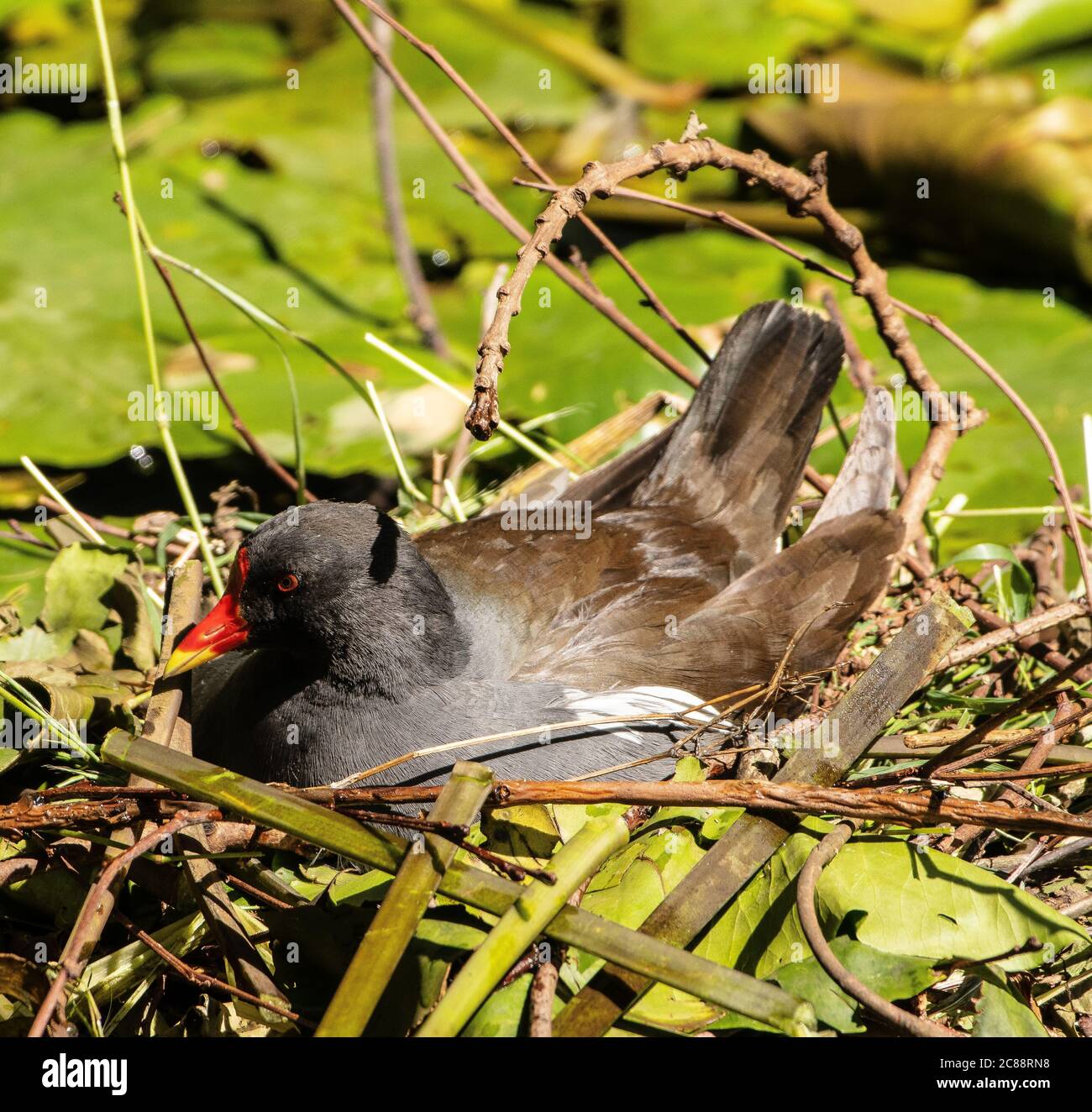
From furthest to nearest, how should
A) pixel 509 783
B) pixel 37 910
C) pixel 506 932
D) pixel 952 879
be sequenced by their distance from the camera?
pixel 37 910 < pixel 952 879 < pixel 509 783 < pixel 506 932

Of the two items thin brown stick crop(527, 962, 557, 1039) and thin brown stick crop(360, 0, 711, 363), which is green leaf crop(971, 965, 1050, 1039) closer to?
thin brown stick crop(527, 962, 557, 1039)

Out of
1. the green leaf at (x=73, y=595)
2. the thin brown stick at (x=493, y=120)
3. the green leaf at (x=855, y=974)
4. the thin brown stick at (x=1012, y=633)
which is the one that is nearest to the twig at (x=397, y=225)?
the thin brown stick at (x=493, y=120)

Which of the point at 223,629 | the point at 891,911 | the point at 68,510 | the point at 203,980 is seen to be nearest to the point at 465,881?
the point at 203,980

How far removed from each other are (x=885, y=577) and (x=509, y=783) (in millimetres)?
1274

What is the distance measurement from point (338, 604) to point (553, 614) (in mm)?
494

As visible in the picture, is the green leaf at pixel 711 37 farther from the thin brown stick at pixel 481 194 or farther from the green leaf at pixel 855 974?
the green leaf at pixel 855 974

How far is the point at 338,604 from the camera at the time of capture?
7.98ft

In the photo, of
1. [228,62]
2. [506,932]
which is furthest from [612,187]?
[228,62]

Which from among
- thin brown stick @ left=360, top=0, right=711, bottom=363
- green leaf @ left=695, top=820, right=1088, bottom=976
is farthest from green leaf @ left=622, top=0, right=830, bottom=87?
green leaf @ left=695, top=820, right=1088, bottom=976

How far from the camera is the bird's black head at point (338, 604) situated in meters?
2.41

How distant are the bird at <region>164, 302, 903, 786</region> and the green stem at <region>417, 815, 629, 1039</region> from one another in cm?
32

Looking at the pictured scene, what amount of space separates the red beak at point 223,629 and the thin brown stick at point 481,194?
0.95 meters

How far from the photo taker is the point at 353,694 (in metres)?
2.49
